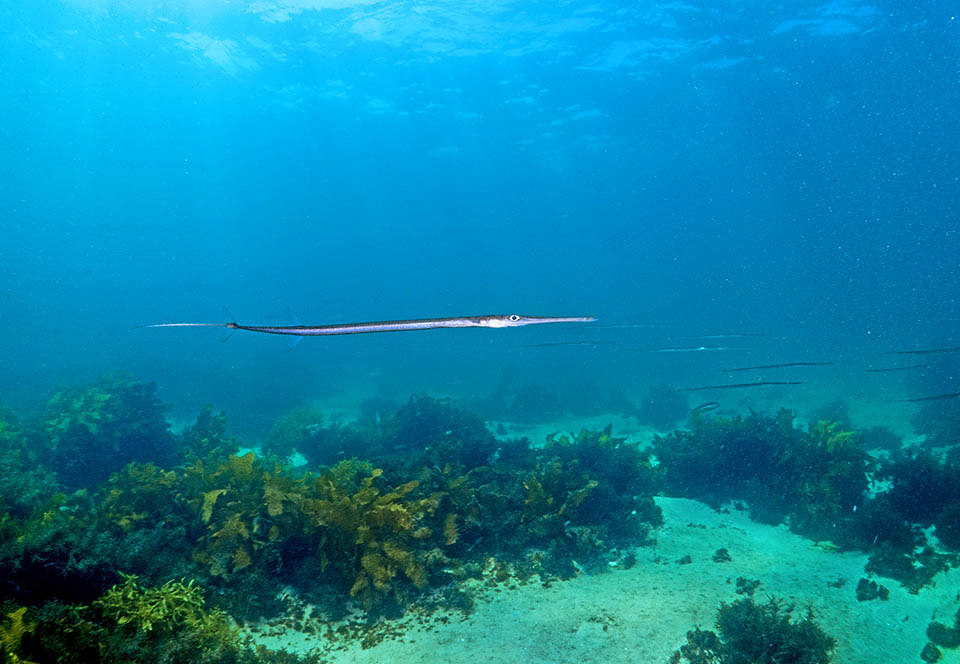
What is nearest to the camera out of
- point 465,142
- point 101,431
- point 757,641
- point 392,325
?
point 392,325

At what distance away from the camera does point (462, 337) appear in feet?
207

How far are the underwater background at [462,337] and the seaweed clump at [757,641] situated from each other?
0.09 m

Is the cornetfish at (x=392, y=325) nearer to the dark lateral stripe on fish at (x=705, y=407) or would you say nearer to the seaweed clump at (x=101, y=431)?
the dark lateral stripe on fish at (x=705, y=407)

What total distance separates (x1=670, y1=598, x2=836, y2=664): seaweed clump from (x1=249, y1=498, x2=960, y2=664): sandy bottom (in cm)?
22

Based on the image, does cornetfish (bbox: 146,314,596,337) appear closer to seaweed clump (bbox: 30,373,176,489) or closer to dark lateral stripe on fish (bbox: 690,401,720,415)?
dark lateral stripe on fish (bbox: 690,401,720,415)

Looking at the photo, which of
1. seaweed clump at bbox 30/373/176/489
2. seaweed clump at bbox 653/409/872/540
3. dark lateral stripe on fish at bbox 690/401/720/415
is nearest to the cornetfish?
dark lateral stripe on fish at bbox 690/401/720/415

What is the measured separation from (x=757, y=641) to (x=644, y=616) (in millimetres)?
1218

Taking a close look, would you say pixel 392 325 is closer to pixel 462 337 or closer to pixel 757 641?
pixel 757 641

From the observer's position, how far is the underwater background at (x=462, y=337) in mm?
6246

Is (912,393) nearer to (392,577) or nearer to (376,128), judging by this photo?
(392,577)

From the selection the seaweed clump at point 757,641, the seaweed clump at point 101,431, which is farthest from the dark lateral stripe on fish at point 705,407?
the seaweed clump at point 101,431

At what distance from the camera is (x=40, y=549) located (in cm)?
Result: 414

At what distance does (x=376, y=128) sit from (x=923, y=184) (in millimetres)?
88794

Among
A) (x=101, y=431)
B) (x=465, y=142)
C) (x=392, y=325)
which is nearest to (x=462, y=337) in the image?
(x=465, y=142)
